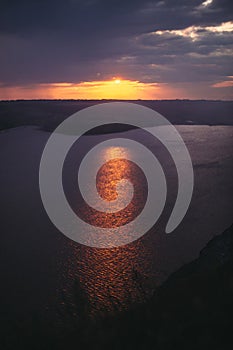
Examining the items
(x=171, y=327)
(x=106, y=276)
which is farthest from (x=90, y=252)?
(x=171, y=327)

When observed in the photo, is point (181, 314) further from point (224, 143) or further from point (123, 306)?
point (224, 143)

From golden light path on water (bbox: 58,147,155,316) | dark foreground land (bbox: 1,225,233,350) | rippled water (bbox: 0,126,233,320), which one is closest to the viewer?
dark foreground land (bbox: 1,225,233,350)

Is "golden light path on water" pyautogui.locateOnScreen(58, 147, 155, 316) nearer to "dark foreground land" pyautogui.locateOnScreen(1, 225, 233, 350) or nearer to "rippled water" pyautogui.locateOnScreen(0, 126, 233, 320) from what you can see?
"rippled water" pyautogui.locateOnScreen(0, 126, 233, 320)

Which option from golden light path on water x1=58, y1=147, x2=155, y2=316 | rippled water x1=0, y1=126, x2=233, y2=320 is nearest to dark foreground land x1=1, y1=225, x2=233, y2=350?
golden light path on water x1=58, y1=147, x2=155, y2=316

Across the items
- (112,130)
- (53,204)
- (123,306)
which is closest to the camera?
(123,306)

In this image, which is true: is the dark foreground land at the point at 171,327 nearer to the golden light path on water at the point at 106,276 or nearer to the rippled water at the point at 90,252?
the golden light path on water at the point at 106,276

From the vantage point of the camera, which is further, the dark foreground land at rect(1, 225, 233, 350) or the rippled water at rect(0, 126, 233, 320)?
the rippled water at rect(0, 126, 233, 320)

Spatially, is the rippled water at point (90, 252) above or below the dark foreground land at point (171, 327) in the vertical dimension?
above

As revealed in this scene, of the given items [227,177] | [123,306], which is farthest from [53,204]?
[227,177]

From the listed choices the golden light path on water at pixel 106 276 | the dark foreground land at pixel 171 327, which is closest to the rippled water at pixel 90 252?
the golden light path on water at pixel 106 276
